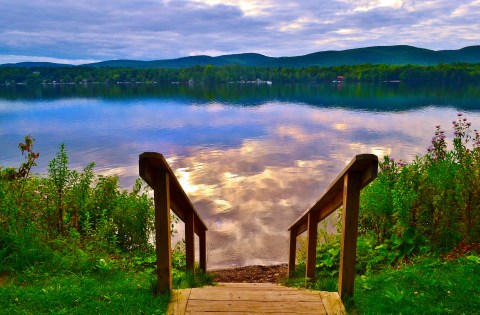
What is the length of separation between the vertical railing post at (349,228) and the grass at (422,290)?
18cm

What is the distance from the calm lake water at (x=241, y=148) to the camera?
14.3 meters

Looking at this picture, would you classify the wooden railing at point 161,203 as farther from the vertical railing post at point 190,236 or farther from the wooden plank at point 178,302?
the vertical railing post at point 190,236

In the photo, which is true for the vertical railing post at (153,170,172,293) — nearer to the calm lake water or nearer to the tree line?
the calm lake water

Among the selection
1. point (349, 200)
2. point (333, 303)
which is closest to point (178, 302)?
point (333, 303)

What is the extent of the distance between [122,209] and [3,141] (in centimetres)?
3066

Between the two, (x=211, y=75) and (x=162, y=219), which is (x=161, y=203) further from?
(x=211, y=75)

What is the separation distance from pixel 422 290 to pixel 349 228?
146 cm

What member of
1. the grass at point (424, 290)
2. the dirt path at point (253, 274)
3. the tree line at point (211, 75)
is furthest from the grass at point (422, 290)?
the tree line at point (211, 75)

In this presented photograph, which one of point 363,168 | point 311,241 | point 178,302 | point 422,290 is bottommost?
point 422,290

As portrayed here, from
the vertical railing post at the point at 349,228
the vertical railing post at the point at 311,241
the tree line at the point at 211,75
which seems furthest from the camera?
the tree line at the point at 211,75

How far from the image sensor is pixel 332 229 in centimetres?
1264

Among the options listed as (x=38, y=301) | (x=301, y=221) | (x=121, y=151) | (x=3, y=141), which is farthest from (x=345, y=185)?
(x=3, y=141)

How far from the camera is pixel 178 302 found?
154 inches

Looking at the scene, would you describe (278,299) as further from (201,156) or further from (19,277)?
(201,156)
